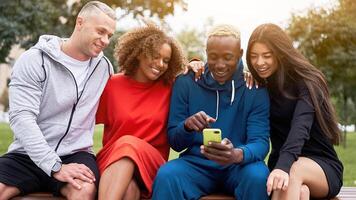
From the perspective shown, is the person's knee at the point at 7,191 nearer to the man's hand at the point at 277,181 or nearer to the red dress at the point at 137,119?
the red dress at the point at 137,119

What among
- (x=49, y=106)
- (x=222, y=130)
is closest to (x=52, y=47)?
(x=49, y=106)

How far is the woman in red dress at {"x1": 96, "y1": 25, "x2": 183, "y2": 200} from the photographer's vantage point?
4.23 meters

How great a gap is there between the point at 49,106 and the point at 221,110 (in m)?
1.18

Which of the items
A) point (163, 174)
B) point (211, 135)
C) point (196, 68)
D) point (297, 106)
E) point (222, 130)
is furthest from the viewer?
point (196, 68)

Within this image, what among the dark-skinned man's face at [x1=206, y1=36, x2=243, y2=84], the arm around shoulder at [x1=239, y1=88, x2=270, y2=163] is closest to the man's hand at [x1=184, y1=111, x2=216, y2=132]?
the arm around shoulder at [x1=239, y1=88, x2=270, y2=163]

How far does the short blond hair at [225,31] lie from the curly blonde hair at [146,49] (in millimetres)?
363

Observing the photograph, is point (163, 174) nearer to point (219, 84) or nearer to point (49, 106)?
→ point (219, 84)

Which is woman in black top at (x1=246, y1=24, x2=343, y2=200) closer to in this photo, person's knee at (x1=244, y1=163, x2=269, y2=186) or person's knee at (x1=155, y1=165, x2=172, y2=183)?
person's knee at (x1=244, y1=163, x2=269, y2=186)

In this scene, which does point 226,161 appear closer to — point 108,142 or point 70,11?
point 108,142

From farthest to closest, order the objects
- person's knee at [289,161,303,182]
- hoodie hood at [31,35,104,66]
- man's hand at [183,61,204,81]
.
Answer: man's hand at [183,61,204,81] < hoodie hood at [31,35,104,66] < person's knee at [289,161,303,182]

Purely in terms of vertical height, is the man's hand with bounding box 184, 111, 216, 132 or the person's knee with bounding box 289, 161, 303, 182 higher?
the man's hand with bounding box 184, 111, 216, 132

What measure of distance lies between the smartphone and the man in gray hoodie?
0.79 metres

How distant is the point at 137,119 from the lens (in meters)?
4.46

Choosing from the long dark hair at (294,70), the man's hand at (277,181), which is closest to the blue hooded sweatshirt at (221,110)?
the long dark hair at (294,70)
